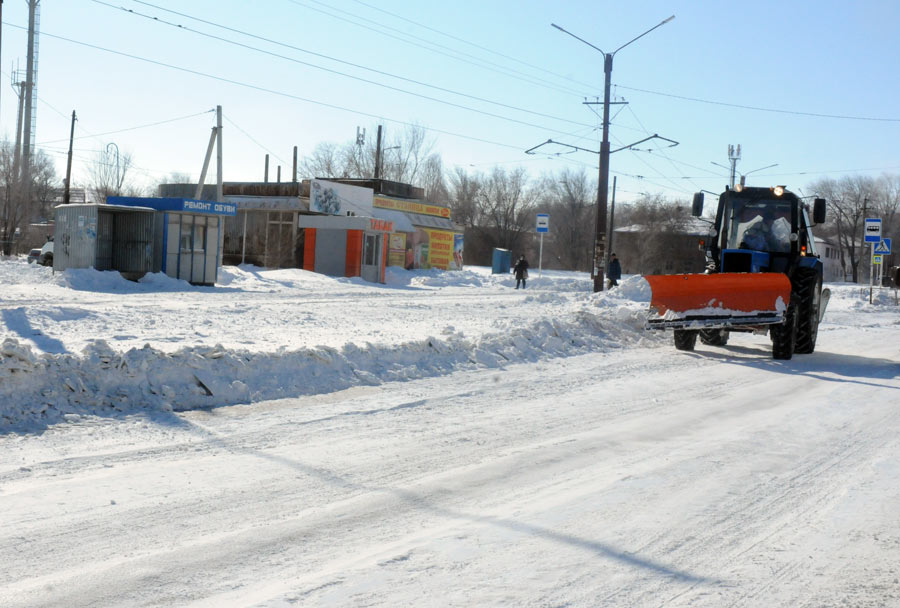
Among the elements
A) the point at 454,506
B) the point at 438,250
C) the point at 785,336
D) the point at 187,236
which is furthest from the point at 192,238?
the point at 438,250

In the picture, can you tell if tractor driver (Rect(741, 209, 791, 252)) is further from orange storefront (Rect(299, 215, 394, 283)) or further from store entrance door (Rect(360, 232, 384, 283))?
store entrance door (Rect(360, 232, 384, 283))

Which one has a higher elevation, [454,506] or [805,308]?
[805,308]

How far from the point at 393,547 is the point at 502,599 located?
0.82 metres

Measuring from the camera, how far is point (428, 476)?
5.92m

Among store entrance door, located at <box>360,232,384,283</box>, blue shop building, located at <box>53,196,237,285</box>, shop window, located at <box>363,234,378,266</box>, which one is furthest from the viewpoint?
shop window, located at <box>363,234,378,266</box>

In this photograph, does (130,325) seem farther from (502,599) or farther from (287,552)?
(502,599)

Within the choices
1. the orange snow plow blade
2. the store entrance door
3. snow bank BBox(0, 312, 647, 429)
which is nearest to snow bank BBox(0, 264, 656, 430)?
snow bank BBox(0, 312, 647, 429)

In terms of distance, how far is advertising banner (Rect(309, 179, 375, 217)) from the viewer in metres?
42.5

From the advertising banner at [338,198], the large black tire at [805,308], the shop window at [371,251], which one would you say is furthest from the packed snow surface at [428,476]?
the advertising banner at [338,198]

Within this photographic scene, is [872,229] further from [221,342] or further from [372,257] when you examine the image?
[221,342]

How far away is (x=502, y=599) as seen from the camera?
151 inches

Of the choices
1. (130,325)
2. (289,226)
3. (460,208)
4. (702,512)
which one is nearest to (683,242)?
(460,208)

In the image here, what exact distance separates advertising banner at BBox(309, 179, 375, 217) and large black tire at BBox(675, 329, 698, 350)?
29755 millimetres

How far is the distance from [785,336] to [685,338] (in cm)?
165
